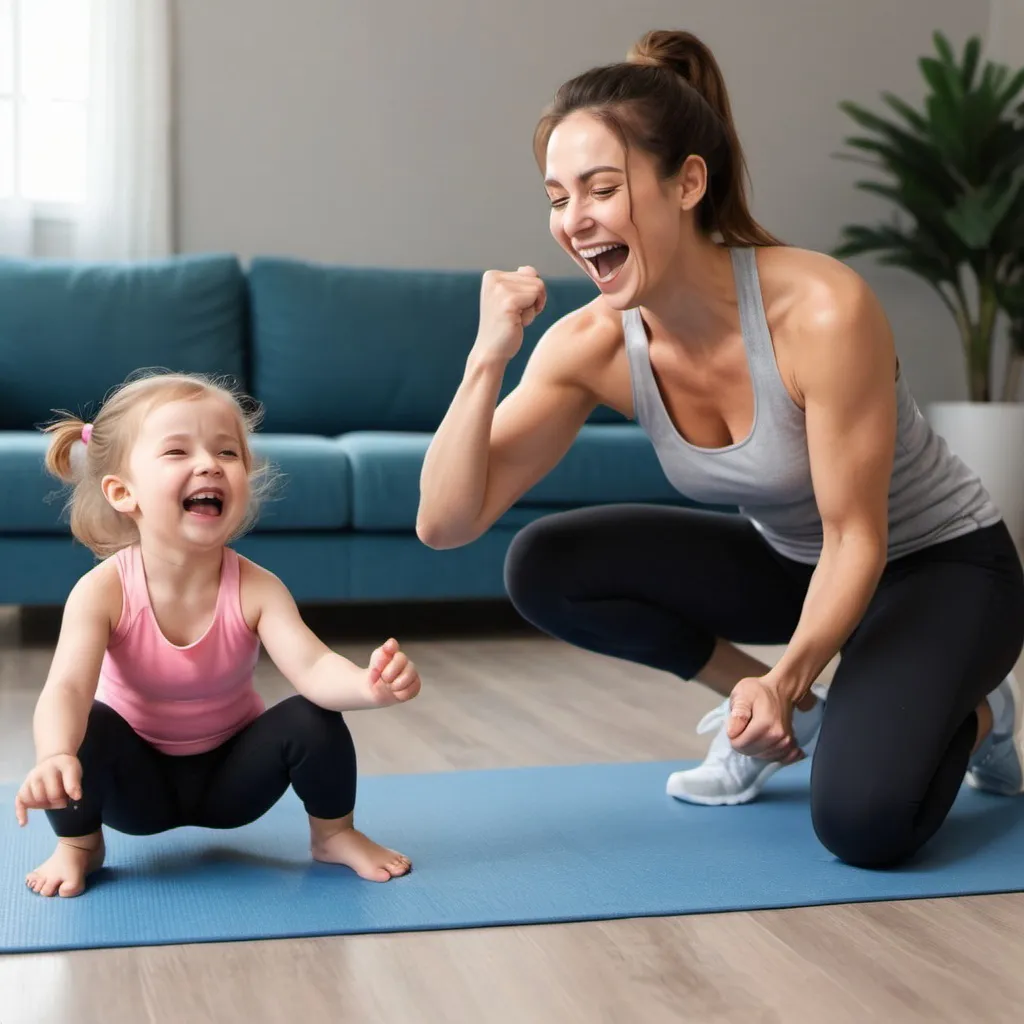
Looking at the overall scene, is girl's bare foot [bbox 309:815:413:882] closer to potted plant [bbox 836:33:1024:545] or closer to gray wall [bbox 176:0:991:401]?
gray wall [bbox 176:0:991:401]

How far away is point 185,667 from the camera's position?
151 cm

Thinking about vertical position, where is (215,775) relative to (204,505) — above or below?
below

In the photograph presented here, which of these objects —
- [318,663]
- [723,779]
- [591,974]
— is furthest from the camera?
[723,779]

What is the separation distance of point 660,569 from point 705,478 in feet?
0.71

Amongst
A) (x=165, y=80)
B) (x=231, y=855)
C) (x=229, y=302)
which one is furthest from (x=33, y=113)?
(x=231, y=855)

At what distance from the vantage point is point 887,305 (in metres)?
5.05

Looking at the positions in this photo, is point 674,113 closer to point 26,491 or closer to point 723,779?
point 723,779

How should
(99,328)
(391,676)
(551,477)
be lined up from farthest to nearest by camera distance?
(99,328) → (551,477) → (391,676)

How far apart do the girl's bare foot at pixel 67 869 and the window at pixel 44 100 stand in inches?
116

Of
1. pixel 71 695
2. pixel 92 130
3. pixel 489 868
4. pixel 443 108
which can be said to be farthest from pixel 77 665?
pixel 443 108

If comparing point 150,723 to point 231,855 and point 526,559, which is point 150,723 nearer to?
point 231,855

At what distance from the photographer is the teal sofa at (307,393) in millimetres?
2994

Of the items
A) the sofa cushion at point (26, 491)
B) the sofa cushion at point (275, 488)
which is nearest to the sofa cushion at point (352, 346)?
the sofa cushion at point (275, 488)

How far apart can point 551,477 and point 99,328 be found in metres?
1.21
